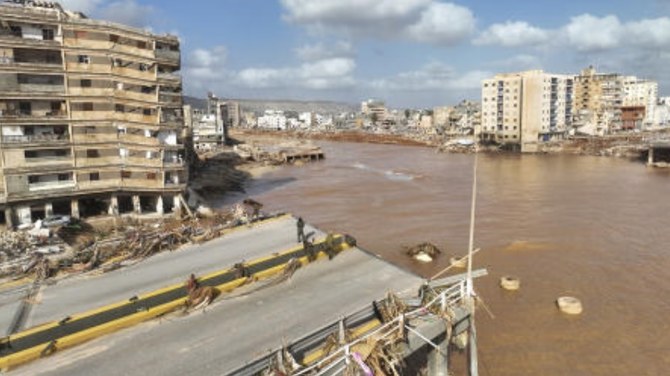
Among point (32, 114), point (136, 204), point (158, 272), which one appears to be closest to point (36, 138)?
Answer: point (32, 114)

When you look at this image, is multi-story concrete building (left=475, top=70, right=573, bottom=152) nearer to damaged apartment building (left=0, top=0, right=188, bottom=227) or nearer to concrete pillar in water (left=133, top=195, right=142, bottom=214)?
damaged apartment building (left=0, top=0, right=188, bottom=227)

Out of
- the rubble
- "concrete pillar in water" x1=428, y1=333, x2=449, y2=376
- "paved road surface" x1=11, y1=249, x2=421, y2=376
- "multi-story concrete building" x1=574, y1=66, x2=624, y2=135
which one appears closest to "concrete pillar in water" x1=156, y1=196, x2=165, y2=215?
the rubble

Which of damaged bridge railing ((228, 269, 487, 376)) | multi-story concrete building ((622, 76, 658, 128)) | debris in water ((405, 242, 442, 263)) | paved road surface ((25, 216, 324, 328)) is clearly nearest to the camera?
damaged bridge railing ((228, 269, 487, 376))

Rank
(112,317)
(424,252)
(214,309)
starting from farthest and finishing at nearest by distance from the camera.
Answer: (424,252), (214,309), (112,317)

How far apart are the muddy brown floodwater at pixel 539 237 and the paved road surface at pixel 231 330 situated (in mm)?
6441

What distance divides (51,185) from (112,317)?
24.3 meters

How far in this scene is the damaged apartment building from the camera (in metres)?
30.5

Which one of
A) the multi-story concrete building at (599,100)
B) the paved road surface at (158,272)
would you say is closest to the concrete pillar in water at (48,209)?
the paved road surface at (158,272)

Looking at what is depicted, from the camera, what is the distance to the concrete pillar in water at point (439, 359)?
13.5m

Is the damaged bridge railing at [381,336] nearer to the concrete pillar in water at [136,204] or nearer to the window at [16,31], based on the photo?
the concrete pillar in water at [136,204]

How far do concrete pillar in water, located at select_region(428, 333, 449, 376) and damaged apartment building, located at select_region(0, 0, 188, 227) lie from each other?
28.5 m

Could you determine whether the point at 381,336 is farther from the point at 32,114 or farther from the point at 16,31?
the point at 16,31

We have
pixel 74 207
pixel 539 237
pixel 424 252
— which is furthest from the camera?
pixel 539 237

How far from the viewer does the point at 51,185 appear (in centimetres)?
3244
